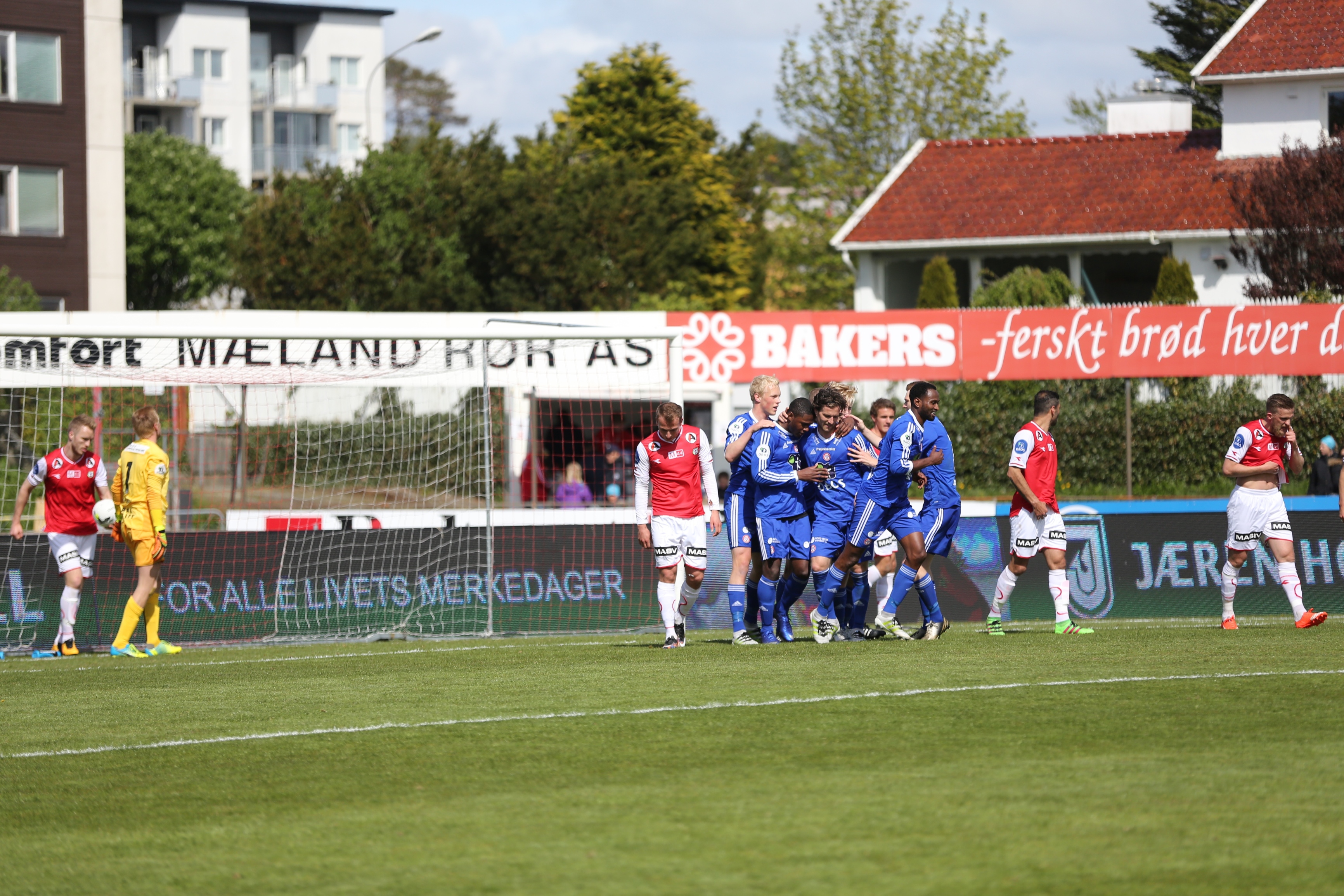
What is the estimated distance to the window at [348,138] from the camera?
78.7 metres

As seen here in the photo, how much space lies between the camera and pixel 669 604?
12.8 metres

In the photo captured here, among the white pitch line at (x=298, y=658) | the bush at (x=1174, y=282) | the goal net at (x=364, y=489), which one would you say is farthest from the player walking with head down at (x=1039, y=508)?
the bush at (x=1174, y=282)

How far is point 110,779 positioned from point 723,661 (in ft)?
15.9

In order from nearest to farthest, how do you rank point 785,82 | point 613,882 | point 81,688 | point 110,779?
point 613,882 → point 110,779 → point 81,688 → point 785,82

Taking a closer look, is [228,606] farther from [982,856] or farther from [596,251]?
[596,251]

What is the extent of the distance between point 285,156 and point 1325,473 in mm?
62064

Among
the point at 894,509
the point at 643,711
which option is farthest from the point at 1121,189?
the point at 643,711

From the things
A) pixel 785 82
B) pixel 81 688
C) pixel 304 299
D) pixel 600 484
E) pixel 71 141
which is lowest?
pixel 81 688

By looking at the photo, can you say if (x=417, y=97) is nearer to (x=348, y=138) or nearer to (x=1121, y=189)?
(x=348, y=138)

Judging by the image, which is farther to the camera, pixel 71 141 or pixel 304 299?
pixel 304 299

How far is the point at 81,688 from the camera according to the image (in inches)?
442

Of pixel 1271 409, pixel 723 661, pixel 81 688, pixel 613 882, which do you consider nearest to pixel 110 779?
pixel 613 882

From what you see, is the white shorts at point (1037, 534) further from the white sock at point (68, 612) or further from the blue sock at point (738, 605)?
the white sock at point (68, 612)

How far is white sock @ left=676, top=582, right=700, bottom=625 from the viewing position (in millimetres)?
12914
